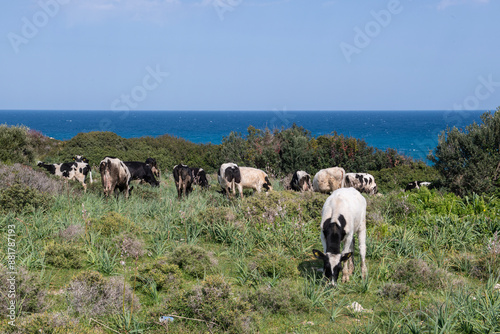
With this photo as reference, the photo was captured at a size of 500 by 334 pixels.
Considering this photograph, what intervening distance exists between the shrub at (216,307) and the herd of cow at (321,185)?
6.00 ft

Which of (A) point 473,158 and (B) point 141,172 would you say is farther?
(B) point 141,172

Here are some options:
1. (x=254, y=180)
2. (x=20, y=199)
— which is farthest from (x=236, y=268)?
(x=254, y=180)

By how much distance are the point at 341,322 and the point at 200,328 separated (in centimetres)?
199

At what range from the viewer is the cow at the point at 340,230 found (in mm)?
6730

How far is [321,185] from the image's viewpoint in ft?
56.0

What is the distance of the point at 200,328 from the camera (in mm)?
5383

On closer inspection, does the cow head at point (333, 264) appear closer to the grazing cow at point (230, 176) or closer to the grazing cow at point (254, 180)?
the grazing cow at point (230, 176)

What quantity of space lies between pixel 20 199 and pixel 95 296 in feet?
18.6

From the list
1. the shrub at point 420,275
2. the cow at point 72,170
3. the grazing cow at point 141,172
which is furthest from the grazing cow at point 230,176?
the shrub at point 420,275

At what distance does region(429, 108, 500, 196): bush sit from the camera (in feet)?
49.8

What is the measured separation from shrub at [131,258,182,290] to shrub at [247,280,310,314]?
53.4 inches

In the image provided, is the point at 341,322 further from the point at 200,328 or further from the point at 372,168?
the point at 372,168

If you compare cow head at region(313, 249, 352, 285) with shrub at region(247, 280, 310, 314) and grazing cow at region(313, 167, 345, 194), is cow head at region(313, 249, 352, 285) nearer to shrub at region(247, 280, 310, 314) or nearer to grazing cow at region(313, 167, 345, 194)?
shrub at region(247, 280, 310, 314)

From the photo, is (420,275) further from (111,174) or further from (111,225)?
(111,174)
